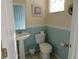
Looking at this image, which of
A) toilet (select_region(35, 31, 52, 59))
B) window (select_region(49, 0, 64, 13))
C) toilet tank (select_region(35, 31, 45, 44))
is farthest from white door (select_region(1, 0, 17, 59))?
toilet tank (select_region(35, 31, 45, 44))

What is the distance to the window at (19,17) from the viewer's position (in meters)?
2.97

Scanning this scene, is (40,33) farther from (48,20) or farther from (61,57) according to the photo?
(61,57)

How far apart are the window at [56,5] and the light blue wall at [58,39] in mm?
582

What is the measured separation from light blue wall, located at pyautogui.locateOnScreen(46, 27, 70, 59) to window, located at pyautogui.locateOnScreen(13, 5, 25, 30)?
0.92 m

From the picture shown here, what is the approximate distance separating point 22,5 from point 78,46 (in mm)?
2334

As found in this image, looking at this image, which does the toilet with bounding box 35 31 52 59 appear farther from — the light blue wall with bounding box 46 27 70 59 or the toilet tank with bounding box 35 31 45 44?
the light blue wall with bounding box 46 27 70 59

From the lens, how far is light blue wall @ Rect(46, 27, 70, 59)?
2.53 m

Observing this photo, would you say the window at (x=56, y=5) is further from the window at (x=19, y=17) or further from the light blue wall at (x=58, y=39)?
the window at (x=19, y=17)

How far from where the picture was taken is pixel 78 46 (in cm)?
110

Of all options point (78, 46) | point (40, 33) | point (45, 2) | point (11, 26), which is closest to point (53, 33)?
point (40, 33)

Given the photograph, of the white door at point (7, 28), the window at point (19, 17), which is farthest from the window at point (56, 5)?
the white door at point (7, 28)

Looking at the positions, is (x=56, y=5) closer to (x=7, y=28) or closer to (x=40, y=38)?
(x=40, y=38)

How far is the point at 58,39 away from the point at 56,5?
1.01 metres

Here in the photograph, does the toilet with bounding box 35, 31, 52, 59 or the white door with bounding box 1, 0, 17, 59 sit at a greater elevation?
the white door with bounding box 1, 0, 17, 59
